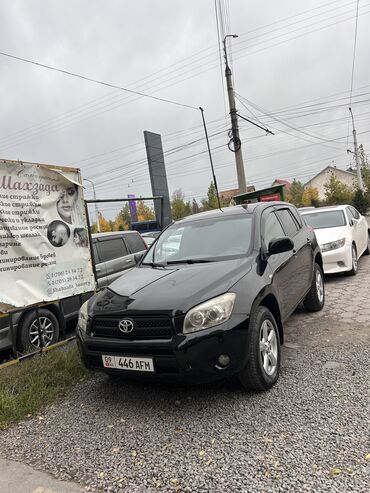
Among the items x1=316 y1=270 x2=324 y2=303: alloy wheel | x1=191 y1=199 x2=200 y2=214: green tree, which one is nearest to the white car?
x1=316 y1=270 x2=324 y2=303: alloy wheel

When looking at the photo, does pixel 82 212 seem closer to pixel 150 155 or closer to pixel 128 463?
pixel 128 463

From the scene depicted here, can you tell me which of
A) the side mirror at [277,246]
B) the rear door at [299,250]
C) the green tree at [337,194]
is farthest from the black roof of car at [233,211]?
the green tree at [337,194]

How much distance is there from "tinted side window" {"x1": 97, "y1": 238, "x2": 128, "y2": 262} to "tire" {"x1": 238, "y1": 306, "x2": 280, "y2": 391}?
3958 millimetres

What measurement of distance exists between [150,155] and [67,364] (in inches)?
1260

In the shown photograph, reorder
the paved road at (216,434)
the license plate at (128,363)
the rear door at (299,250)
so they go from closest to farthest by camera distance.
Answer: the paved road at (216,434) → the license plate at (128,363) → the rear door at (299,250)

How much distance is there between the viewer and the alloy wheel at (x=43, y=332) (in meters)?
5.44

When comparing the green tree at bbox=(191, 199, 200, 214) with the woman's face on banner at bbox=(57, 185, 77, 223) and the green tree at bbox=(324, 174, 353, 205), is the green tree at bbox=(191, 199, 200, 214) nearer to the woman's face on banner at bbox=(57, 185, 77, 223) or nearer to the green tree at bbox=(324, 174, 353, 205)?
the green tree at bbox=(324, 174, 353, 205)

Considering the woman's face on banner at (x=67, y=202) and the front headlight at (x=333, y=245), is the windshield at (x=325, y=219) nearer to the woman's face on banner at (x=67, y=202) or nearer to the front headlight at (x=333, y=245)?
the front headlight at (x=333, y=245)

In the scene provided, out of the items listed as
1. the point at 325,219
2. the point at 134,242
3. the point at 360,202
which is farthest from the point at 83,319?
the point at 360,202

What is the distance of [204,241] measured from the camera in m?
4.66

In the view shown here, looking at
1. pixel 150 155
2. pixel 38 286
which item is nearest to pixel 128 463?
pixel 38 286

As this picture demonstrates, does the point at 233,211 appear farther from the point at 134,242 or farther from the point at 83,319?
the point at 134,242

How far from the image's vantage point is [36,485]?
274 centimetres

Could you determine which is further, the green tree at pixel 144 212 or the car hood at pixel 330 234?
the green tree at pixel 144 212
